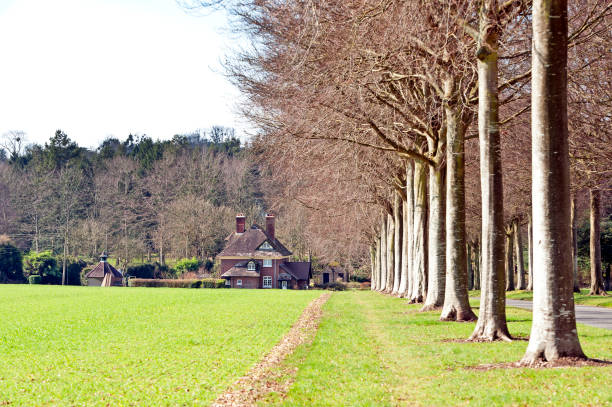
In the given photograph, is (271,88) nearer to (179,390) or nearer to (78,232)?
(179,390)

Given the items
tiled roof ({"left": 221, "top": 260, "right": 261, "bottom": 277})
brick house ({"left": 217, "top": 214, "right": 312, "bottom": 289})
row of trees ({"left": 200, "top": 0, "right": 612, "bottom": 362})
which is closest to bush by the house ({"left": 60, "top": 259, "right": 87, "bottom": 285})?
brick house ({"left": 217, "top": 214, "right": 312, "bottom": 289})

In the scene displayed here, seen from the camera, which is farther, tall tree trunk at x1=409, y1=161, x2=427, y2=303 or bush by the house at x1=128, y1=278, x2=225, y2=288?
bush by the house at x1=128, y1=278, x2=225, y2=288

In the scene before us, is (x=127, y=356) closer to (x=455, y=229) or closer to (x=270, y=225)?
(x=455, y=229)

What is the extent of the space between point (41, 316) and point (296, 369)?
16881 millimetres

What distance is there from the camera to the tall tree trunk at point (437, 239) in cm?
2314

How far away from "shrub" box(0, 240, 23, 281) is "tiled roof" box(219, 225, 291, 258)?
80.8 ft

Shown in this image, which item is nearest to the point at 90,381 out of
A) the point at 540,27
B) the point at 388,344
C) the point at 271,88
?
the point at 388,344

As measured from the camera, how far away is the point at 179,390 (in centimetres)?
1021

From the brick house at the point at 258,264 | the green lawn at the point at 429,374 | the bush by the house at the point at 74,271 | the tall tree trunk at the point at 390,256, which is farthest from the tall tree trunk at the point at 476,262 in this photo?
the bush by the house at the point at 74,271

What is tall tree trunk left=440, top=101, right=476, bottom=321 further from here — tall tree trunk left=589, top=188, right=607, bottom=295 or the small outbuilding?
the small outbuilding

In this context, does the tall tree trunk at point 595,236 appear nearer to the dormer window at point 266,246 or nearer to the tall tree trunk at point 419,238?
the tall tree trunk at point 419,238

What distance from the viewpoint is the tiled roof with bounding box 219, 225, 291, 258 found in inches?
3610

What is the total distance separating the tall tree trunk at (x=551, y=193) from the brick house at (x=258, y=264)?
7979 cm

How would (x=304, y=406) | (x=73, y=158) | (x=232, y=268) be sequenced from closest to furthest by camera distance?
1. (x=304, y=406)
2. (x=232, y=268)
3. (x=73, y=158)
